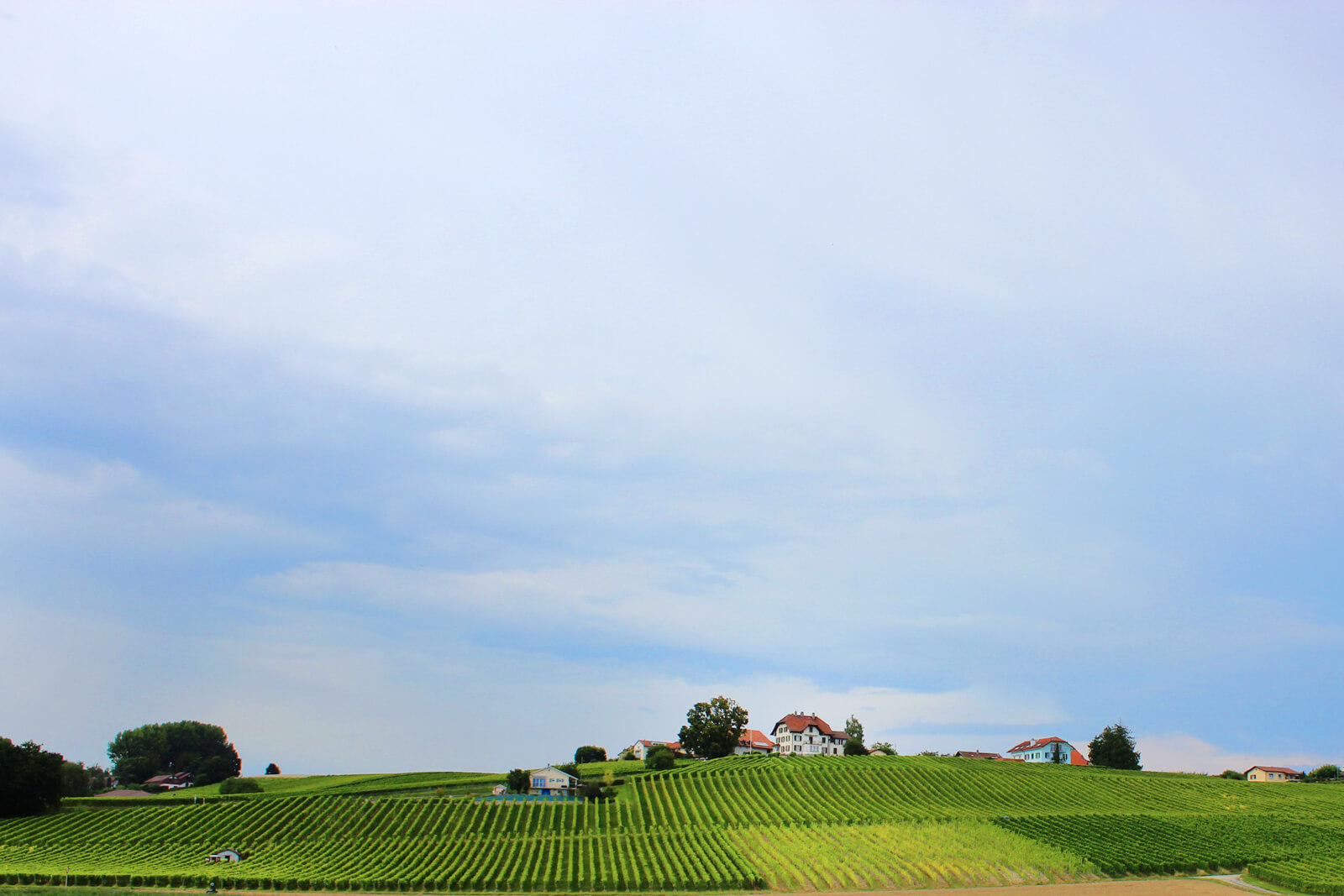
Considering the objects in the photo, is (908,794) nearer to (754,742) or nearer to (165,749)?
(754,742)

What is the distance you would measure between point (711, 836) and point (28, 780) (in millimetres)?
54578

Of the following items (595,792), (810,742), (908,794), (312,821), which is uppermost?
(810,742)

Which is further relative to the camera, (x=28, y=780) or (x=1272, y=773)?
(x=1272, y=773)

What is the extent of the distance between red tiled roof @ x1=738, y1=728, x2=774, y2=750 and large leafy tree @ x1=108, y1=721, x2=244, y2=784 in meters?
74.3

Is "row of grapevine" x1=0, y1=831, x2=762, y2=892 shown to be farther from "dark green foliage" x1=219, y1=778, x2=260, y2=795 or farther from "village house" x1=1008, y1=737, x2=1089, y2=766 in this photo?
"village house" x1=1008, y1=737, x2=1089, y2=766

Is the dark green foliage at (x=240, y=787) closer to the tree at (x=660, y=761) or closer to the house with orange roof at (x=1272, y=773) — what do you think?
the tree at (x=660, y=761)

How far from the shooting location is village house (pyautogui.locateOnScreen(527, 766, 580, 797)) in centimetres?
9325

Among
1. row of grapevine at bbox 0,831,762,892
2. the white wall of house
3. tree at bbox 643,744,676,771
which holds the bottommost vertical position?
row of grapevine at bbox 0,831,762,892

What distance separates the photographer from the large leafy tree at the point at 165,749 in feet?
467

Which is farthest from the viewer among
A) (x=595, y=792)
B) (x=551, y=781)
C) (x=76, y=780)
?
(x=76, y=780)

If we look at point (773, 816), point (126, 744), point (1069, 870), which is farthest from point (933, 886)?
point (126, 744)

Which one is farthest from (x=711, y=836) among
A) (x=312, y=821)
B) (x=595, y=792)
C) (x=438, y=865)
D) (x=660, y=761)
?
(x=660, y=761)

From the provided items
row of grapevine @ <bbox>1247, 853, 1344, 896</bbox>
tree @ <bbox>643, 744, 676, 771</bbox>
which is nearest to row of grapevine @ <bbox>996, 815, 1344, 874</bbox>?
row of grapevine @ <bbox>1247, 853, 1344, 896</bbox>

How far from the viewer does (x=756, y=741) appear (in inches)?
6206
